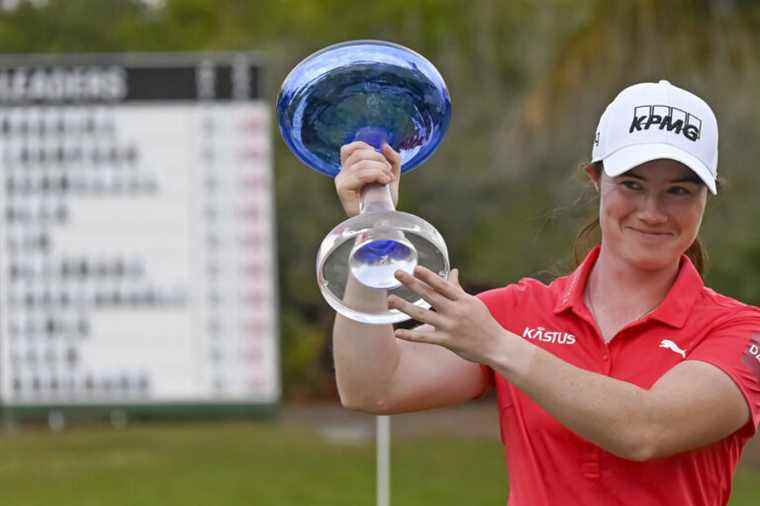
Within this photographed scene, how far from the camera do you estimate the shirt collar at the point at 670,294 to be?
8.96 feet

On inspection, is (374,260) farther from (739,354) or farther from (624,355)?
(739,354)

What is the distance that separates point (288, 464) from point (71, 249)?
3201mm

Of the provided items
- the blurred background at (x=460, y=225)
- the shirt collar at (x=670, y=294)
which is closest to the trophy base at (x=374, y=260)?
the shirt collar at (x=670, y=294)

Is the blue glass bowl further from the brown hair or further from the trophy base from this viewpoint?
the brown hair

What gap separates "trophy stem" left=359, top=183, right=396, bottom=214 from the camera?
2572 mm

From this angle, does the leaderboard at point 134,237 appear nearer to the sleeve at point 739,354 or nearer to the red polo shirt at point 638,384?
the red polo shirt at point 638,384

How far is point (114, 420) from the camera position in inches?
433

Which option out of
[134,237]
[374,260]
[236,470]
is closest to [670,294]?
[374,260]

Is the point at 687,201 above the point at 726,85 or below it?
below

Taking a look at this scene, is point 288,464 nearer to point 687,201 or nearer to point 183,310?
point 183,310

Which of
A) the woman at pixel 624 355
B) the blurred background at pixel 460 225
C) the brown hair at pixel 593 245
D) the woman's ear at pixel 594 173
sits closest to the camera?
the woman at pixel 624 355

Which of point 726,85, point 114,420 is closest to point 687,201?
point 114,420

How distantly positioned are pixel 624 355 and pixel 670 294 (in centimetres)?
14

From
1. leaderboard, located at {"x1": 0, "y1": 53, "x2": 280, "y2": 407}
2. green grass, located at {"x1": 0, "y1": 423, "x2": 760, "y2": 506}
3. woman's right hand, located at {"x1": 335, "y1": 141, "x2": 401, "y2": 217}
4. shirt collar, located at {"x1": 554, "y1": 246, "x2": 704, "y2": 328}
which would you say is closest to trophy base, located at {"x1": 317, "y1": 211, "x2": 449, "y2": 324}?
woman's right hand, located at {"x1": 335, "y1": 141, "x2": 401, "y2": 217}
